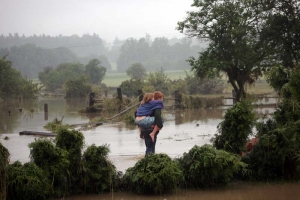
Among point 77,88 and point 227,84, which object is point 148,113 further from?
point 77,88

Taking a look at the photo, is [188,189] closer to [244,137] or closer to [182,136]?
[244,137]

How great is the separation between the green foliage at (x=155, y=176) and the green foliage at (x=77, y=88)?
51044 mm

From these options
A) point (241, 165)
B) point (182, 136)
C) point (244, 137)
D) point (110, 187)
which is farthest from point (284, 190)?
point (182, 136)

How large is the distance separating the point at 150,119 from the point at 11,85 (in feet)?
165

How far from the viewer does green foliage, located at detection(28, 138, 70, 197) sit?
9.77 meters

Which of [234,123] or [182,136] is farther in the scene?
[182,136]

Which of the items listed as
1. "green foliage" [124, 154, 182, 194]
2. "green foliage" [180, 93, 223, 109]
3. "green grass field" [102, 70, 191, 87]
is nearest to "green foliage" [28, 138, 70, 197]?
"green foliage" [124, 154, 182, 194]

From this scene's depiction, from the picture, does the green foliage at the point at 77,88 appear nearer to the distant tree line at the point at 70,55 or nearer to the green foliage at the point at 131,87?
the green foliage at the point at 131,87

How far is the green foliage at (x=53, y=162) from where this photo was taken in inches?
384

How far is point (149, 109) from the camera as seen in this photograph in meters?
11.9

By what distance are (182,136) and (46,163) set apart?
10.5 meters

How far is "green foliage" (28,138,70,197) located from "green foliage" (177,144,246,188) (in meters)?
2.40

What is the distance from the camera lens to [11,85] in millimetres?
59281

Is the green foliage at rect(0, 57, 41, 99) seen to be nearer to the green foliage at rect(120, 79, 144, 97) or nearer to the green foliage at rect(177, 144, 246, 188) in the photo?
the green foliage at rect(120, 79, 144, 97)
